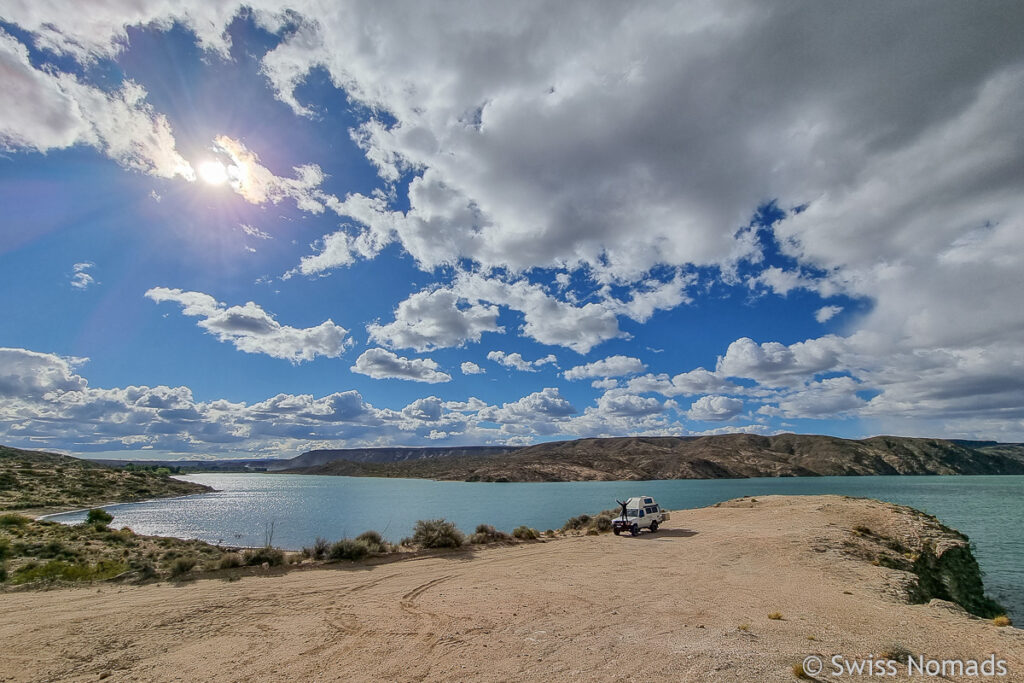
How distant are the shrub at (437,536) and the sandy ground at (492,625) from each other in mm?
3382

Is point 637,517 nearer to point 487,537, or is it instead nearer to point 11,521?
point 487,537

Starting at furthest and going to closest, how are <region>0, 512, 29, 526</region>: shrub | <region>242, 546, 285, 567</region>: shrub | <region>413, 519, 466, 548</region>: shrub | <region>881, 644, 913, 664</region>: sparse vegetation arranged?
1. <region>0, 512, 29, 526</region>: shrub
2. <region>413, 519, 466, 548</region>: shrub
3. <region>242, 546, 285, 567</region>: shrub
4. <region>881, 644, 913, 664</region>: sparse vegetation

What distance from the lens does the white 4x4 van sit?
26.1 m

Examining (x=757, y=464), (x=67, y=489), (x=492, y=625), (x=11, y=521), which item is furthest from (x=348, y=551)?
(x=757, y=464)

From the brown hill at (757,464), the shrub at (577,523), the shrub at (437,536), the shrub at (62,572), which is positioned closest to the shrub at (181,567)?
the shrub at (62,572)

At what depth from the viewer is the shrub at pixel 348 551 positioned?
18547 mm

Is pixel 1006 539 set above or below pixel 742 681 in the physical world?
below

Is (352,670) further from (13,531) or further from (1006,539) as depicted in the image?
(1006,539)

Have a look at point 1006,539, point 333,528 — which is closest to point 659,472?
point 1006,539

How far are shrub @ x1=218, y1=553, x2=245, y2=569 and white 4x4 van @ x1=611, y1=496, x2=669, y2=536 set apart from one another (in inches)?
753

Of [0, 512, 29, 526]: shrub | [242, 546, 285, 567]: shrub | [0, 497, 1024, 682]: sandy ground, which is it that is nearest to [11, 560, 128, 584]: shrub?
[0, 497, 1024, 682]: sandy ground

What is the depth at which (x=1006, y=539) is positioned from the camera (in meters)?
32.2

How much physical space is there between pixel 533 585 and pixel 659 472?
153 metres

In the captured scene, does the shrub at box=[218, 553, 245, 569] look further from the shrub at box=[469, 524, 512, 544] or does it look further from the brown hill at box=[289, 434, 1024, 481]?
the brown hill at box=[289, 434, 1024, 481]
